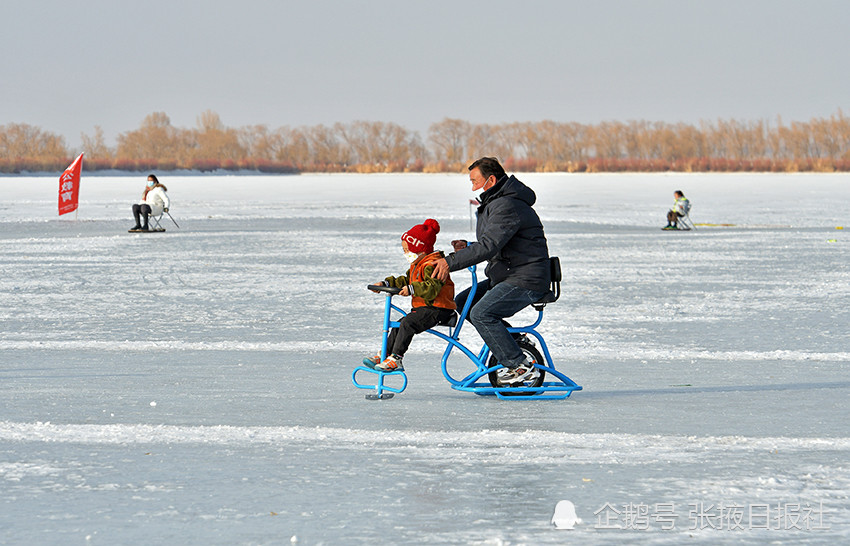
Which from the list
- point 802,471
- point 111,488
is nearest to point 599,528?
point 802,471

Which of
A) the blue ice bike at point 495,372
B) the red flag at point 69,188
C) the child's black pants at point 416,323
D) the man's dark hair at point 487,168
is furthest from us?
the red flag at point 69,188

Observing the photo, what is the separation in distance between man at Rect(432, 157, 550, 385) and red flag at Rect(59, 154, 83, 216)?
77.2 feet

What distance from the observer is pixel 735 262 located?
16.8m

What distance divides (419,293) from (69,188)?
24017 millimetres

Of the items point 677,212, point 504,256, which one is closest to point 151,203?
point 677,212

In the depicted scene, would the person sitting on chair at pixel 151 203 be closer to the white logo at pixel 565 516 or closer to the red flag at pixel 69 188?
the red flag at pixel 69 188

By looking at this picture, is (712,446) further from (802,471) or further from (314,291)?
(314,291)

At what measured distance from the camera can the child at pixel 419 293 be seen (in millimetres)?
6363

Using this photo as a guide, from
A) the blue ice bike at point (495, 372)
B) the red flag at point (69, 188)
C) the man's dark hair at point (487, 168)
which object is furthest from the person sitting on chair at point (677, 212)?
Result: the man's dark hair at point (487, 168)

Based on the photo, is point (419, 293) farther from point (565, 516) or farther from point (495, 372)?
point (565, 516)

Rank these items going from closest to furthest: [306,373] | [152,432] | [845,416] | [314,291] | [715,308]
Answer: [152,432], [845,416], [306,373], [715,308], [314,291]

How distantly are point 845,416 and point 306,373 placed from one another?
3.52 m

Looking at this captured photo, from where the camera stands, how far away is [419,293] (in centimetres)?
638

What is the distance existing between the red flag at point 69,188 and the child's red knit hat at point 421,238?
920 inches
